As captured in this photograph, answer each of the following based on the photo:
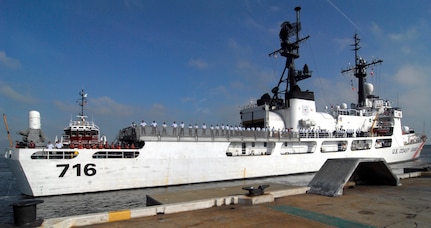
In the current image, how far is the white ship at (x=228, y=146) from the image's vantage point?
18750 millimetres

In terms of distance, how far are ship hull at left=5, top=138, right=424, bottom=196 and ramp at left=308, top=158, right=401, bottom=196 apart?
47.1ft

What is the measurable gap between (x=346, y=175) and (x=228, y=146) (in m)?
17.5

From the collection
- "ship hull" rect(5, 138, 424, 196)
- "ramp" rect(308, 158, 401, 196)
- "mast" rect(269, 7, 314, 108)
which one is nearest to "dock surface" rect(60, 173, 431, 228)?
"ramp" rect(308, 158, 401, 196)

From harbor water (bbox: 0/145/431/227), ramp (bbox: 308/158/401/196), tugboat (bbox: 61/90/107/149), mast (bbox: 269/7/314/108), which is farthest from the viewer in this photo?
mast (bbox: 269/7/314/108)

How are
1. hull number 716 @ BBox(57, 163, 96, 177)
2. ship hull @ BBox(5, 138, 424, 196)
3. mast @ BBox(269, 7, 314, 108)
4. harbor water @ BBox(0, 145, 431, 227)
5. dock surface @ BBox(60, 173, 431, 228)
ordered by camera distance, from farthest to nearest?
mast @ BBox(269, 7, 314, 108) → hull number 716 @ BBox(57, 163, 96, 177) → ship hull @ BBox(5, 138, 424, 196) → harbor water @ BBox(0, 145, 431, 227) → dock surface @ BBox(60, 173, 431, 228)

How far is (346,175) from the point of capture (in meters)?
9.15

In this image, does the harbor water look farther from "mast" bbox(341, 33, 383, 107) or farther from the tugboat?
"mast" bbox(341, 33, 383, 107)

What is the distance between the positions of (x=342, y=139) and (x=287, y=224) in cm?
2978

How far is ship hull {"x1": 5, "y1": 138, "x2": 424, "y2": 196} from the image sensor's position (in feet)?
59.5

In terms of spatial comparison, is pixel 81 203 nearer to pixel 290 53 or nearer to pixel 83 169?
pixel 83 169

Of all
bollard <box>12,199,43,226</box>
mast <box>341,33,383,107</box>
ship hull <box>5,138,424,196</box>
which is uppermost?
mast <box>341,33,383,107</box>

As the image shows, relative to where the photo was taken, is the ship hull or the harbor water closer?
the harbor water

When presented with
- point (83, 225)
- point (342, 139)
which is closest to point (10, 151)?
point (83, 225)

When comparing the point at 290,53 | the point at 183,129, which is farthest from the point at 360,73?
the point at 183,129
